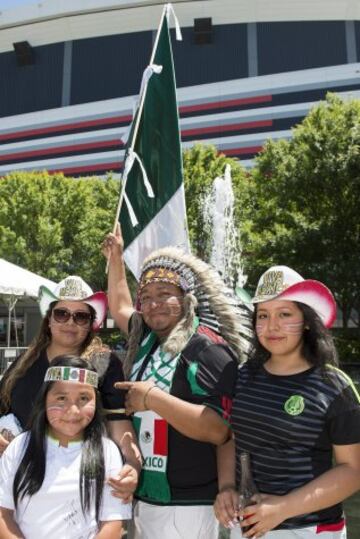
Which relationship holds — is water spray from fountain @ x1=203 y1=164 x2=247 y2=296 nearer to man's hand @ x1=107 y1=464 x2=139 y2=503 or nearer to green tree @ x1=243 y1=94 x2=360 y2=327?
green tree @ x1=243 y1=94 x2=360 y2=327

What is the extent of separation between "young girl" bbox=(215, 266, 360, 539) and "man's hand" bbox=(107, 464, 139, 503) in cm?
36

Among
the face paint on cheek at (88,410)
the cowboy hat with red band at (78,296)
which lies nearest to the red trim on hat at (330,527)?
the face paint on cheek at (88,410)

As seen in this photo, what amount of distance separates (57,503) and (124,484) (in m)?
0.27

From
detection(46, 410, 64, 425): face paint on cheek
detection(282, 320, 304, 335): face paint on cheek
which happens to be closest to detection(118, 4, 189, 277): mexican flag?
detection(46, 410, 64, 425): face paint on cheek

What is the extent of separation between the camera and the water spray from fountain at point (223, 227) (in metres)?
20.1

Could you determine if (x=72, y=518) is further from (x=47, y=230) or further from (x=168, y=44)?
(x=47, y=230)

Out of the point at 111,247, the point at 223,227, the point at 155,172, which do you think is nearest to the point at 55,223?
the point at 223,227

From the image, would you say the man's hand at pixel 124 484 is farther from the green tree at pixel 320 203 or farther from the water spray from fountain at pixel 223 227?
the water spray from fountain at pixel 223 227

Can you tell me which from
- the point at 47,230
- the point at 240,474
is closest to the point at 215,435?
the point at 240,474

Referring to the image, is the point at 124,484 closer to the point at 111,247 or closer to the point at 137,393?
the point at 137,393

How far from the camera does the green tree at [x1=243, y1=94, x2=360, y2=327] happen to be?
55.2ft

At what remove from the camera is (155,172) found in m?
5.38

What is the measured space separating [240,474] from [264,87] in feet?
148

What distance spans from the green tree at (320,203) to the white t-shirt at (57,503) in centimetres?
1519
